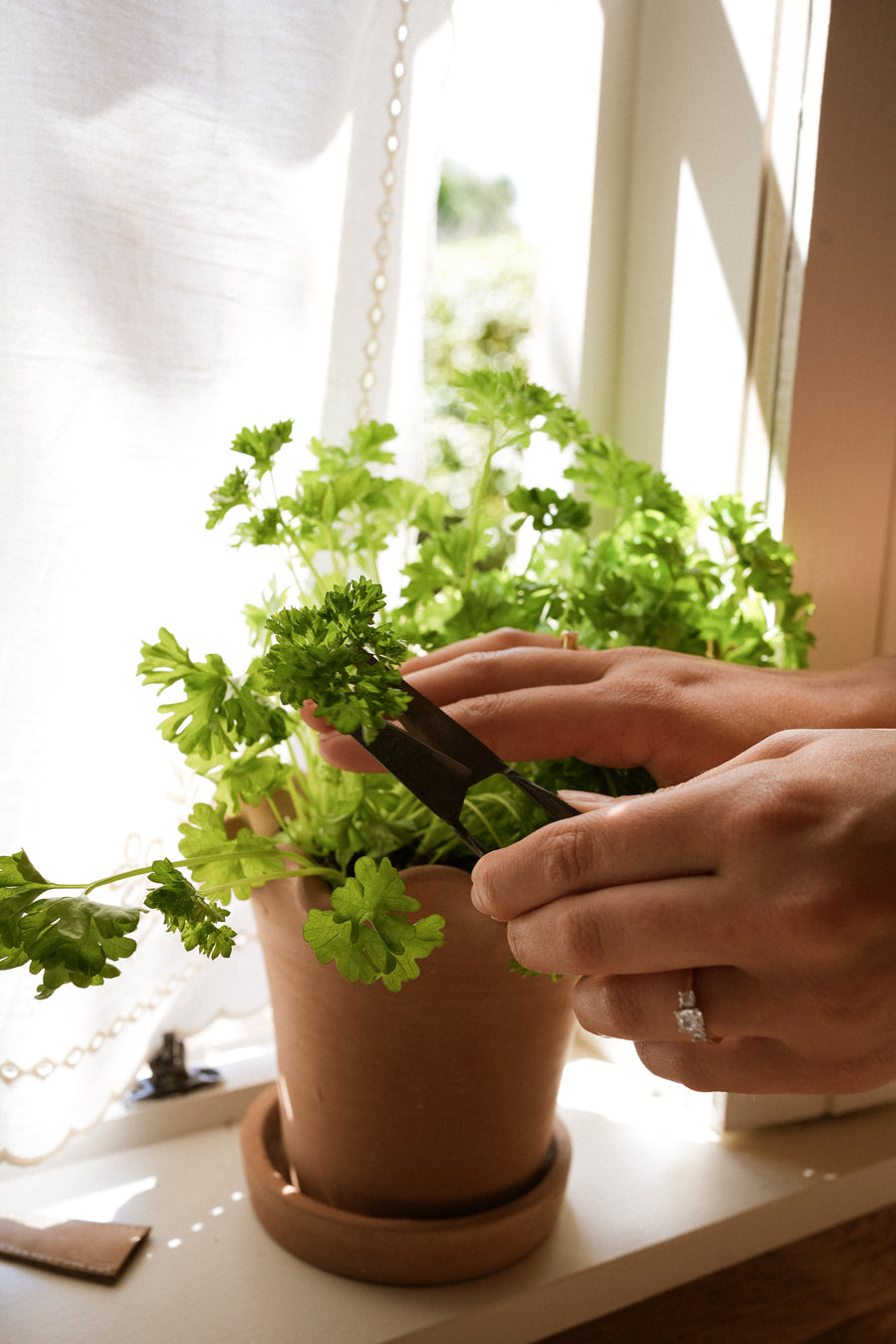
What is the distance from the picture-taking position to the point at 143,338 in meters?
0.73

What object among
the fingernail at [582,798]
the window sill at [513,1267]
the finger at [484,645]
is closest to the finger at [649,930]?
the fingernail at [582,798]

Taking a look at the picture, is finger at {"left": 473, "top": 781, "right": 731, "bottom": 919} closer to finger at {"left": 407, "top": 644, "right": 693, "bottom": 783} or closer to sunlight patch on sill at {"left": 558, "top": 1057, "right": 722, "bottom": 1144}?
finger at {"left": 407, "top": 644, "right": 693, "bottom": 783}

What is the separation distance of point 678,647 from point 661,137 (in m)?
0.52

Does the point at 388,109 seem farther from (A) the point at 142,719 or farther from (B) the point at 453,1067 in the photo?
(B) the point at 453,1067

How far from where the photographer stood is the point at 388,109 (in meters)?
0.81

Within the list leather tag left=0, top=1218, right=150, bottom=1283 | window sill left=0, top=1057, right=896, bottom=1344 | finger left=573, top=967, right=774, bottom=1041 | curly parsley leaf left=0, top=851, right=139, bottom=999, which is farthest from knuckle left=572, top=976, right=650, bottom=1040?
leather tag left=0, top=1218, right=150, bottom=1283

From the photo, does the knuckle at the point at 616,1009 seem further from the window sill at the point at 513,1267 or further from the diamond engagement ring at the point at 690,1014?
the window sill at the point at 513,1267

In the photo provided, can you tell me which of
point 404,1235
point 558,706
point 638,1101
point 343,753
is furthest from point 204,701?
point 638,1101

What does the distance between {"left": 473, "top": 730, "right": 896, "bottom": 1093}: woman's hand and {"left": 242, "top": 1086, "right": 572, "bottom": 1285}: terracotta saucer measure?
30 centimetres

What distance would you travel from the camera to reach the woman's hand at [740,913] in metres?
0.45

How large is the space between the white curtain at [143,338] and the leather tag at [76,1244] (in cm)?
6

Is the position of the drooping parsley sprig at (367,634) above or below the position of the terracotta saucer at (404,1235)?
above

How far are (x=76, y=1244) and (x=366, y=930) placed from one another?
48 cm

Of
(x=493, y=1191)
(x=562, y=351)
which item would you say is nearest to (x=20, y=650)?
(x=493, y=1191)
